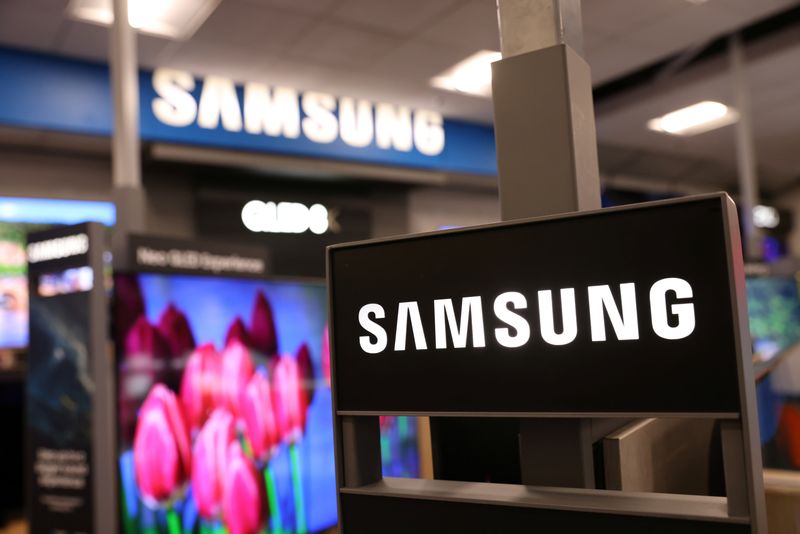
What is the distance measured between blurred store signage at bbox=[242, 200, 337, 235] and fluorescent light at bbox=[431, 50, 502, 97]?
1703 mm

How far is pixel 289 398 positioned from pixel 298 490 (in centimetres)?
45

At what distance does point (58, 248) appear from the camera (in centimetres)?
271

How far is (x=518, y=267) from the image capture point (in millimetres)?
956

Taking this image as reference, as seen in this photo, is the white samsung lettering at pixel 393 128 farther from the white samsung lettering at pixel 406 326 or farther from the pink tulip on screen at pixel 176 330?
the white samsung lettering at pixel 406 326

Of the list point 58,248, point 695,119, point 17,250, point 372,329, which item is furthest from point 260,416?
point 695,119

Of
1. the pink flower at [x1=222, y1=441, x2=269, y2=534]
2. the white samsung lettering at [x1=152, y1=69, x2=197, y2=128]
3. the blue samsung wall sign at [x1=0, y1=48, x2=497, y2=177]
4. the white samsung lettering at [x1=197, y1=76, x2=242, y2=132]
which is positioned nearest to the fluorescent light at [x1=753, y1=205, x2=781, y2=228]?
the blue samsung wall sign at [x1=0, y1=48, x2=497, y2=177]

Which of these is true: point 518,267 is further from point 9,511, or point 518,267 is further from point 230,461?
point 9,511

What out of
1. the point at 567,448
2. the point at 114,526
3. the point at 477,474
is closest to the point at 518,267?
the point at 567,448

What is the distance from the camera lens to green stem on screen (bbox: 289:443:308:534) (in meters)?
3.41

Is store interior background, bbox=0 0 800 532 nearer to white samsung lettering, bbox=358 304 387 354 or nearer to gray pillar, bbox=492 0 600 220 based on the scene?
gray pillar, bbox=492 0 600 220

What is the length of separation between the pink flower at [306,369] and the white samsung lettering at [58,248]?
124 cm

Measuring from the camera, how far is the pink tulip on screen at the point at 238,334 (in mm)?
3203

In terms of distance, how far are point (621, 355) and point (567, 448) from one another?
0.21m

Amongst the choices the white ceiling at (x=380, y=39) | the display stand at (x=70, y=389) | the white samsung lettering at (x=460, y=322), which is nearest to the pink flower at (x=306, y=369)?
the display stand at (x=70, y=389)
